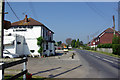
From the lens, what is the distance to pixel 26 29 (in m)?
27.6

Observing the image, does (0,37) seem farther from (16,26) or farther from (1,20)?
(16,26)

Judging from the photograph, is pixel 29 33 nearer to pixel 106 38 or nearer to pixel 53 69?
pixel 53 69

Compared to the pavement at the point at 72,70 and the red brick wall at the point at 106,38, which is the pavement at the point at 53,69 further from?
the red brick wall at the point at 106,38

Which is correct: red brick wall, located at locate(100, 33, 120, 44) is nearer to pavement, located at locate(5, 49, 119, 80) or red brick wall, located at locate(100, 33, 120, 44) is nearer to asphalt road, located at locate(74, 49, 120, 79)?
asphalt road, located at locate(74, 49, 120, 79)

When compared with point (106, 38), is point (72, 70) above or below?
below

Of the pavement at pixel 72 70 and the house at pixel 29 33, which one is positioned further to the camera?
the house at pixel 29 33

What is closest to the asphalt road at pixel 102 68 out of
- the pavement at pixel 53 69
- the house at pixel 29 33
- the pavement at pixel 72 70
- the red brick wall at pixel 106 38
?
→ the pavement at pixel 72 70

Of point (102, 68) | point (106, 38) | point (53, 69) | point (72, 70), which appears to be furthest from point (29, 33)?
point (106, 38)

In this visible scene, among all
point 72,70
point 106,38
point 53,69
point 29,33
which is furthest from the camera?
point 106,38

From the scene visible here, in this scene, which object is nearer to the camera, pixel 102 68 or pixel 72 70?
pixel 72 70

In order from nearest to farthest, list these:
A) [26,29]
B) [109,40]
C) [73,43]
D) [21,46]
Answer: [21,46]
[26,29]
[109,40]
[73,43]

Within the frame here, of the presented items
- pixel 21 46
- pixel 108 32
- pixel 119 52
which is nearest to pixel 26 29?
pixel 21 46

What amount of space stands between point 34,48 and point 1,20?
21129 mm

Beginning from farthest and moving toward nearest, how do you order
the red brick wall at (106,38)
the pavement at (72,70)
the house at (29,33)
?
1. the red brick wall at (106,38)
2. the house at (29,33)
3. the pavement at (72,70)
